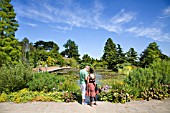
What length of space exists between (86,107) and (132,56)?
1338 inches

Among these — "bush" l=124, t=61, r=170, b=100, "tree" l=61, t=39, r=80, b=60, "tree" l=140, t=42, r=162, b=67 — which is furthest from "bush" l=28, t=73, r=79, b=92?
"tree" l=61, t=39, r=80, b=60

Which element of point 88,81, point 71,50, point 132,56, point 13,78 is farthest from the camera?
point 71,50

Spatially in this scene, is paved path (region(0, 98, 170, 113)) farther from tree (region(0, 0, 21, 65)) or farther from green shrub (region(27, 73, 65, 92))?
tree (region(0, 0, 21, 65))

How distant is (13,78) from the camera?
27.5 ft

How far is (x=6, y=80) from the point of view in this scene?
8.32 m

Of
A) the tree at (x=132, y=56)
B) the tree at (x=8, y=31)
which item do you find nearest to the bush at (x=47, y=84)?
the tree at (x=8, y=31)

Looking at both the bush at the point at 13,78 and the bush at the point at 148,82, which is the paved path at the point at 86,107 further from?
the bush at the point at 13,78

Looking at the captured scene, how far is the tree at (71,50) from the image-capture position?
6919 cm

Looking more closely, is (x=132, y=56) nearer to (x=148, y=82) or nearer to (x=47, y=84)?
(x=148, y=82)

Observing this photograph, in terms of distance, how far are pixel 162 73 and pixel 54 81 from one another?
525 centimetres


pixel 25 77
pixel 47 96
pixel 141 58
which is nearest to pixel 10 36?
pixel 25 77

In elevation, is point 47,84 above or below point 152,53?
below

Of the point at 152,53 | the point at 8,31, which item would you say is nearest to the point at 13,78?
the point at 8,31

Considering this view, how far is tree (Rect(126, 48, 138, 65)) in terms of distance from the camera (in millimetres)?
38312
